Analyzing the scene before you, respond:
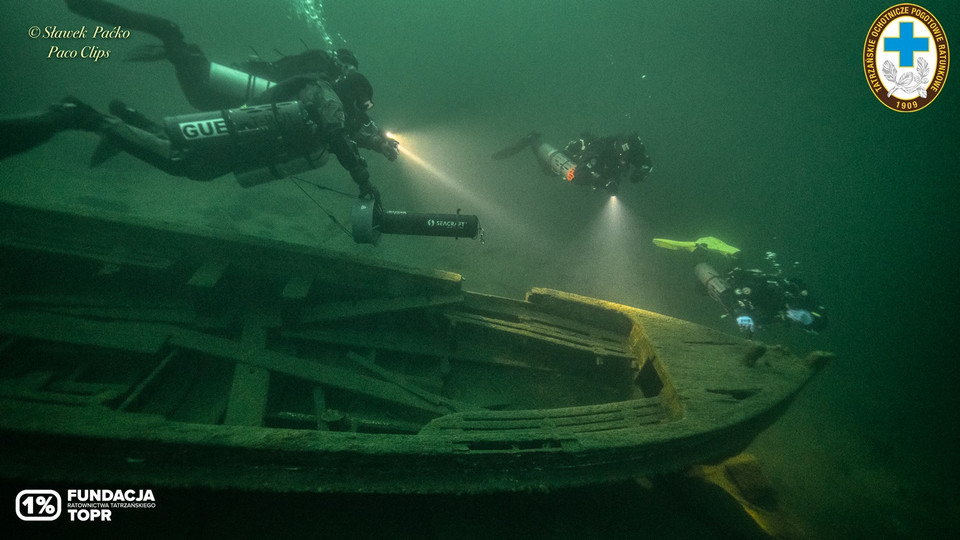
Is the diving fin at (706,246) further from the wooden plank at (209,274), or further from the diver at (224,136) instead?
the wooden plank at (209,274)

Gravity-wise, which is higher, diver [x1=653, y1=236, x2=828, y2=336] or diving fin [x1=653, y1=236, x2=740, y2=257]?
diving fin [x1=653, y1=236, x2=740, y2=257]

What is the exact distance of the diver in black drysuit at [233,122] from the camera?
2998 millimetres

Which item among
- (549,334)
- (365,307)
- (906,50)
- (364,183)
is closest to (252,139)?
(364,183)

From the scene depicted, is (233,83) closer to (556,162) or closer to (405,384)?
(405,384)

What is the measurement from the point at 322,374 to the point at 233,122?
2.69 meters

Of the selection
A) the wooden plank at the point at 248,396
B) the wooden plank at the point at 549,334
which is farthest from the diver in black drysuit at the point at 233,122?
the wooden plank at the point at 248,396

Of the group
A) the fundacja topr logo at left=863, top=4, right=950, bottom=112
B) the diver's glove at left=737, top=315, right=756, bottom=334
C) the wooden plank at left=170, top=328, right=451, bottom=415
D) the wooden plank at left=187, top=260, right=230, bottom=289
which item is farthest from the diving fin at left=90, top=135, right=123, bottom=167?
the fundacja topr logo at left=863, top=4, right=950, bottom=112

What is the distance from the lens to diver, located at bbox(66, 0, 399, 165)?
4.32 metres

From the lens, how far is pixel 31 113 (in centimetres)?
267

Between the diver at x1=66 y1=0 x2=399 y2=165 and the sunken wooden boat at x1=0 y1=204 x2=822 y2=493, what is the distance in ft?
7.14

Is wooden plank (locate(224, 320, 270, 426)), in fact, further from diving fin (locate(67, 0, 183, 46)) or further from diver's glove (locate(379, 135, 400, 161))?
diving fin (locate(67, 0, 183, 46))

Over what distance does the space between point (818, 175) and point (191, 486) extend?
1105 inches

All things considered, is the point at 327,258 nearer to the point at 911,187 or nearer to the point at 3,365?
the point at 3,365

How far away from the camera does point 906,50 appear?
10.3 meters
